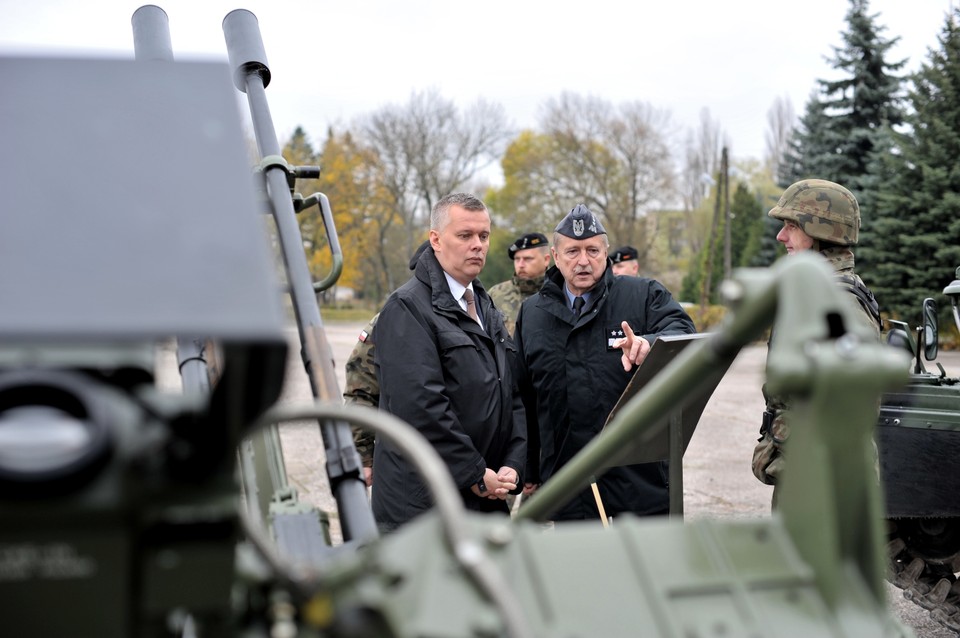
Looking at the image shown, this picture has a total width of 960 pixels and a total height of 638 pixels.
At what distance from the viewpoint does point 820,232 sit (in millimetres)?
4477

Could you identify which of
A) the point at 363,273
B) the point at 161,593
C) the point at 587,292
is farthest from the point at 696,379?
the point at 363,273

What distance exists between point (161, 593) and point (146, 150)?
0.56m

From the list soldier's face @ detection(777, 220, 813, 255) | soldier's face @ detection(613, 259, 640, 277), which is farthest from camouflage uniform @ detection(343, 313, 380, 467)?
soldier's face @ detection(613, 259, 640, 277)

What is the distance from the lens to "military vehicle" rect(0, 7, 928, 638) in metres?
1.13

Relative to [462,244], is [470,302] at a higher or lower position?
lower

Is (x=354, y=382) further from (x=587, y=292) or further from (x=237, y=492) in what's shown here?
(x=237, y=492)

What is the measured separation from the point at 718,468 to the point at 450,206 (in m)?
5.70

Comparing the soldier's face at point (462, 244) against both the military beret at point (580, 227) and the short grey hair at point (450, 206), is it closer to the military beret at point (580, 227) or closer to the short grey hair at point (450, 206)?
the short grey hair at point (450, 206)

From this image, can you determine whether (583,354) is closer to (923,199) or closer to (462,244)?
(462,244)

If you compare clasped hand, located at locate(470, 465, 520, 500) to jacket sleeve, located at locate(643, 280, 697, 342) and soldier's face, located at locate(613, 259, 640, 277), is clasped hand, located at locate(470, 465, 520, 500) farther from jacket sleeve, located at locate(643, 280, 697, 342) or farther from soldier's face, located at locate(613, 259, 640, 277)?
soldier's face, located at locate(613, 259, 640, 277)

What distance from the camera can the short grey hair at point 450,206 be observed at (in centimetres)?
439

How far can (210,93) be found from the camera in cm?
140

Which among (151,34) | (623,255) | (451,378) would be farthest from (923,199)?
(151,34)

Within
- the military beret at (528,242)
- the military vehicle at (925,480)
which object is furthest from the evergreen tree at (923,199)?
the military vehicle at (925,480)
